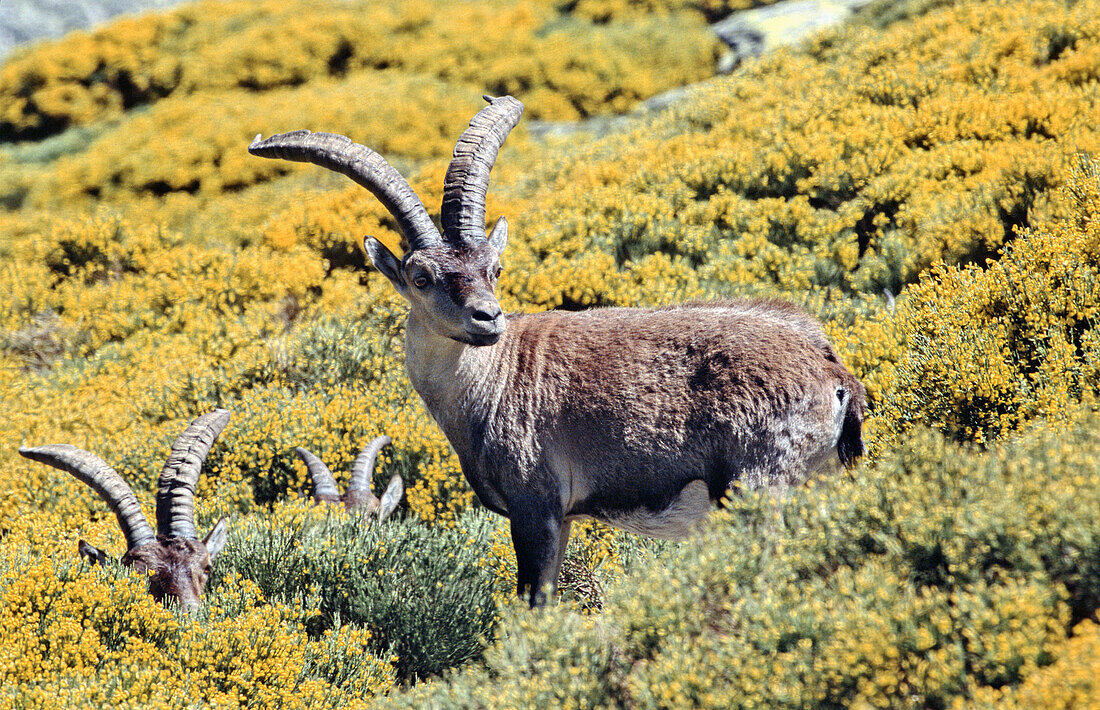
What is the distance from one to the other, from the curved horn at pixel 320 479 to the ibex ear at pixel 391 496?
42 centimetres

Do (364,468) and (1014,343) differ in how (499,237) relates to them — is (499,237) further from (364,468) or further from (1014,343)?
(1014,343)

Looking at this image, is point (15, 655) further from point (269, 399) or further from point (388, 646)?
point (269, 399)

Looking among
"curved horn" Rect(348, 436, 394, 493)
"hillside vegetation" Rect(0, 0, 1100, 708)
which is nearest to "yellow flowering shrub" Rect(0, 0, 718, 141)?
"hillside vegetation" Rect(0, 0, 1100, 708)

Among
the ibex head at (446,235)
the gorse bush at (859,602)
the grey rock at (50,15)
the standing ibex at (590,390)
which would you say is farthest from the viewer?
the grey rock at (50,15)

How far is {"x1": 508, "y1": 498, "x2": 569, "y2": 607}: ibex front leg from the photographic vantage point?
203 inches

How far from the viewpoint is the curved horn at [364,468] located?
8.00 m

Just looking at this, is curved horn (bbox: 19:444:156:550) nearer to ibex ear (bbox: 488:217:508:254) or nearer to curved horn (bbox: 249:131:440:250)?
curved horn (bbox: 249:131:440:250)

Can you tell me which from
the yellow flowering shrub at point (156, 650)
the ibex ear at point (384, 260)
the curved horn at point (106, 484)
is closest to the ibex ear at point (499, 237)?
the ibex ear at point (384, 260)

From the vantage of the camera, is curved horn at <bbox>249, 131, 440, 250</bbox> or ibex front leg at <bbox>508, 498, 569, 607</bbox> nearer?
ibex front leg at <bbox>508, 498, 569, 607</bbox>

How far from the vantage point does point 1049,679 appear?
9.64 feet

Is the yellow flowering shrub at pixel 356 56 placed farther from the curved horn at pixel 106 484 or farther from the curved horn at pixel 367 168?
the curved horn at pixel 106 484

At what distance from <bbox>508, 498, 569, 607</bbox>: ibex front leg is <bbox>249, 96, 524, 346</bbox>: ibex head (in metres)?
1.03

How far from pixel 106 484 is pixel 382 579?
208 cm

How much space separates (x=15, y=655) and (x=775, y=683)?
4.26 meters
